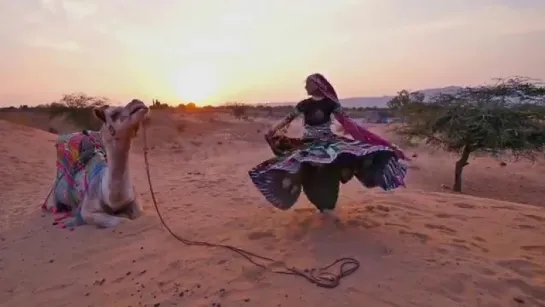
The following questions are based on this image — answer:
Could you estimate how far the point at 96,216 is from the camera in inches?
233

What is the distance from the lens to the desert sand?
384cm

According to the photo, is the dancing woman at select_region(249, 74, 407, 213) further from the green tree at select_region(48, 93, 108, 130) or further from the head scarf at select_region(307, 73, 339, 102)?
the green tree at select_region(48, 93, 108, 130)

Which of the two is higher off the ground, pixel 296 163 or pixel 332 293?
pixel 296 163

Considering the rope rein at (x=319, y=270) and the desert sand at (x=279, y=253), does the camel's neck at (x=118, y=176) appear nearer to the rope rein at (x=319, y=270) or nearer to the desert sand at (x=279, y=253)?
the desert sand at (x=279, y=253)

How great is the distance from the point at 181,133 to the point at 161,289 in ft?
57.5

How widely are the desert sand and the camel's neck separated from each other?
0.34m

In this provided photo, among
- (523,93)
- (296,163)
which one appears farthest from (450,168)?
(296,163)

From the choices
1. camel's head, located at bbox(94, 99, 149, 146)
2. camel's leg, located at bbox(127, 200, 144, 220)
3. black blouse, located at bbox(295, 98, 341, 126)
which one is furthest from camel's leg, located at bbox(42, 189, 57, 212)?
black blouse, located at bbox(295, 98, 341, 126)

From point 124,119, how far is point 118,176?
763 mm

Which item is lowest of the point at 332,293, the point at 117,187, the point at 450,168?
the point at 450,168

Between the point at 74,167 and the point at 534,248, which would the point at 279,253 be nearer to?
the point at 534,248

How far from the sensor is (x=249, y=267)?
4266mm

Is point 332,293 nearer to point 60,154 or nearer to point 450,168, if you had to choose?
point 60,154

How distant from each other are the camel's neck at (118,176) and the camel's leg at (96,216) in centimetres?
17
